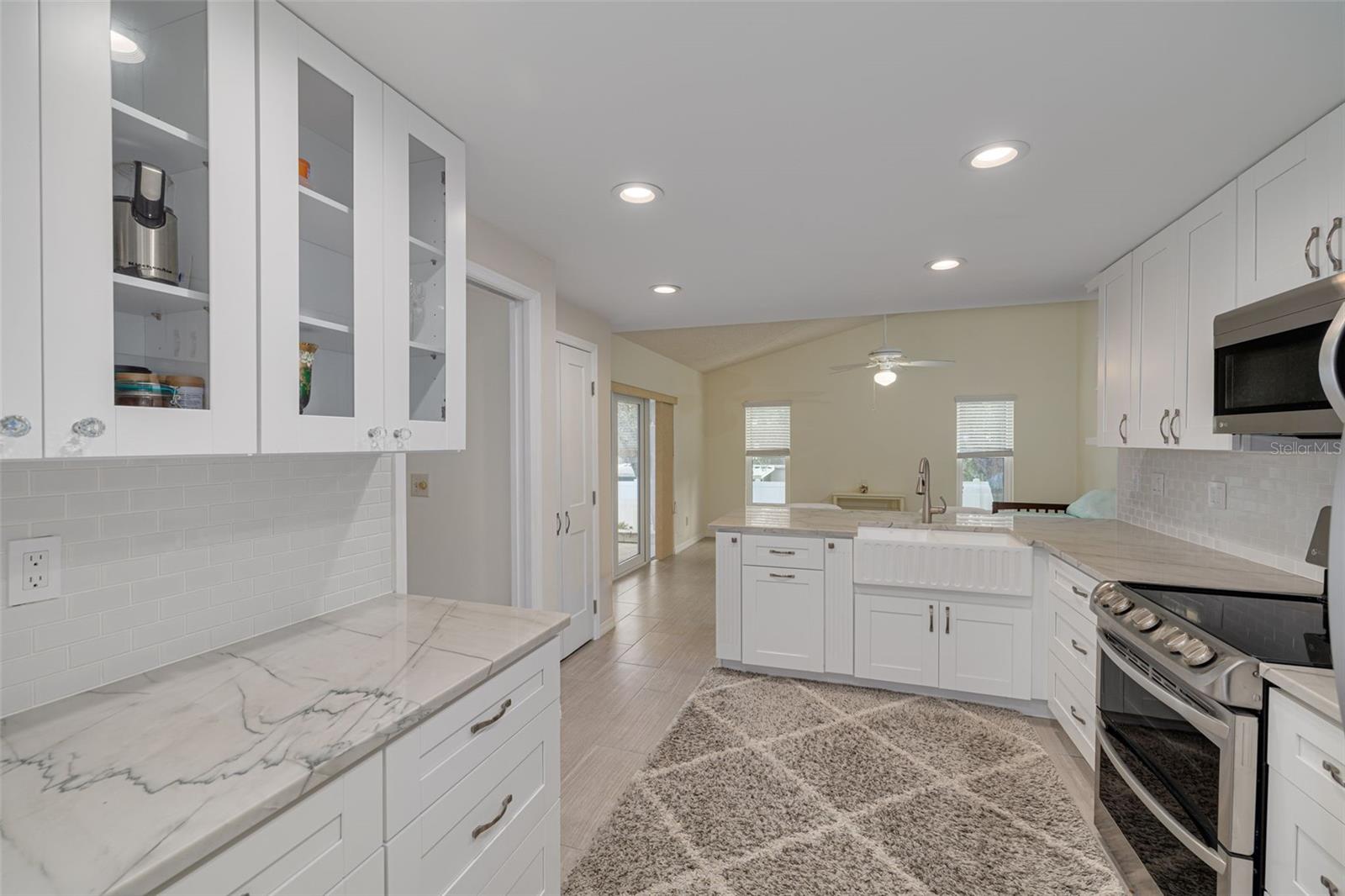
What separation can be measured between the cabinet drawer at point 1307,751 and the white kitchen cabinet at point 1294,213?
1.20 m

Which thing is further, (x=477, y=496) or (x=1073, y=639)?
(x=477, y=496)

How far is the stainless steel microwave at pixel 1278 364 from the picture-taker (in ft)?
4.88

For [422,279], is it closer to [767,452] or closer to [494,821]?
[494,821]

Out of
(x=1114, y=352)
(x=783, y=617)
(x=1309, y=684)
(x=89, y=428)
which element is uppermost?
(x=1114, y=352)

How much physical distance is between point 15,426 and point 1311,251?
9.78ft

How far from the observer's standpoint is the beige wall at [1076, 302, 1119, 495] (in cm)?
566

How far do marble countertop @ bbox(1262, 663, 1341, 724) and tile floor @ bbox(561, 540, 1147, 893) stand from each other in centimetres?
91

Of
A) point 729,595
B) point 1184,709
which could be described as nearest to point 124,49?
point 1184,709

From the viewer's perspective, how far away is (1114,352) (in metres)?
2.98

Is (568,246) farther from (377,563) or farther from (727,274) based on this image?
(377,563)

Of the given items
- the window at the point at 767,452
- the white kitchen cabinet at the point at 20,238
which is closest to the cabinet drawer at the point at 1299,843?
the white kitchen cabinet at the point at 20,238

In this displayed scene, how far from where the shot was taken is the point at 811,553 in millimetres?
3336

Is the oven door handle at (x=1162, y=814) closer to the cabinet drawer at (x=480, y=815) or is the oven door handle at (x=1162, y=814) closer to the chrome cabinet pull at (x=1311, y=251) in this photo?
the chrome cabinet pull at (x=1311, y=251)

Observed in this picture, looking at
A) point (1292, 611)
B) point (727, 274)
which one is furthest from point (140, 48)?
point (1292, 611)
